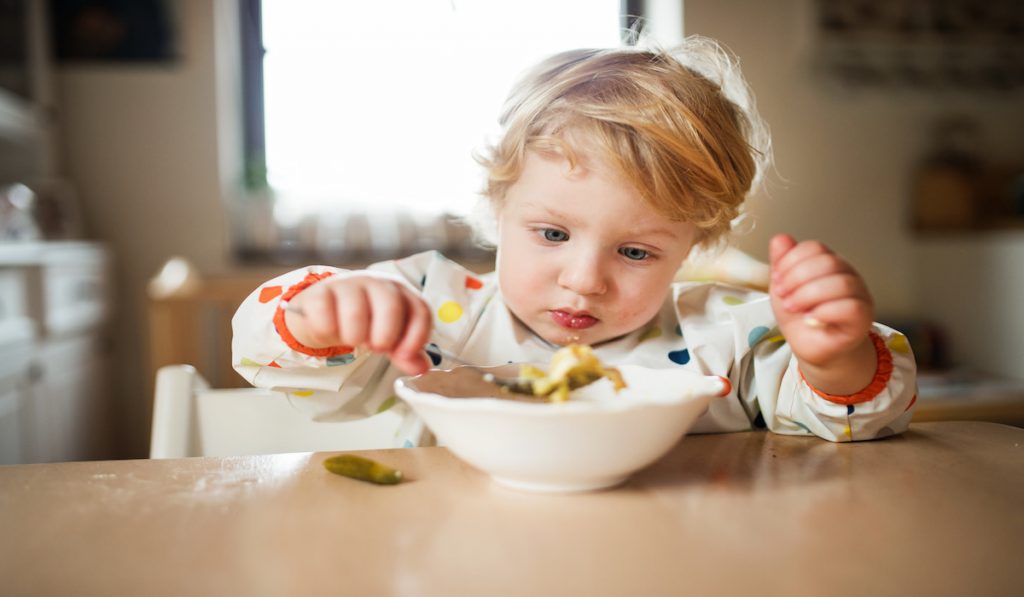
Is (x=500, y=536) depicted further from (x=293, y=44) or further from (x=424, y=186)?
(x=293, y=44)

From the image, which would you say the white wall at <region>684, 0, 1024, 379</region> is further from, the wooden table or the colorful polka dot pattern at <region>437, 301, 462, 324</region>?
the wooden table

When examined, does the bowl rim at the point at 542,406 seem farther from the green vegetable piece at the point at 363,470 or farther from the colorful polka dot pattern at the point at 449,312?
the colorful polka dot pattern at the point at 449,312

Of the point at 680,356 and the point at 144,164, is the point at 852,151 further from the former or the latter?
the point at 144,164

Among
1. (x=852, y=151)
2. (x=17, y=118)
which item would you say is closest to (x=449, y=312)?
(x=17, y=118)

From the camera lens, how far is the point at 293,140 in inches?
117

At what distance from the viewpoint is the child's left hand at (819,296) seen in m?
0.61

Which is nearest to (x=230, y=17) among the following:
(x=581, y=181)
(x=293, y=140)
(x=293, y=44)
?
(x=293, y=44)

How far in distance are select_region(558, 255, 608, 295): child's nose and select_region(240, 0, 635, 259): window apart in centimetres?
212

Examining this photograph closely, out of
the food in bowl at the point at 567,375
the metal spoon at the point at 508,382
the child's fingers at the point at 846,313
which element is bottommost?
the metal spoon at the point at 508,382

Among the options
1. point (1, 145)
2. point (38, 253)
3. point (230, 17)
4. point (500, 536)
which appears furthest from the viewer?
point (230, 17)

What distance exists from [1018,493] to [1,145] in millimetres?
2864

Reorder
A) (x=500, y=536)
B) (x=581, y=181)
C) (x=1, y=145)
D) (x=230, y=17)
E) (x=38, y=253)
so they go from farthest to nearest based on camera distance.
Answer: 1. (x=230, y=17)
2. (x=1, y=145)
3. (x=38, y=253)
4. (x=581, y=181)
5. (x=500, y=536)

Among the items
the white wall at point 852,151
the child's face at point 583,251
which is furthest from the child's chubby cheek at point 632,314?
the white wall at point 852,151

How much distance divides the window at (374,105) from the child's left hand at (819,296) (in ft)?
7.76
